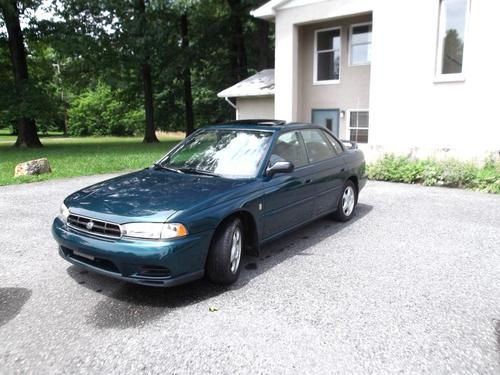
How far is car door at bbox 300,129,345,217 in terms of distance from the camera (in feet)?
18.7

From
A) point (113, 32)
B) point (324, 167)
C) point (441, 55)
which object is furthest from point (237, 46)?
point (324, 167)

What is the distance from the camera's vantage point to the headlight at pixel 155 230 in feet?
11.9

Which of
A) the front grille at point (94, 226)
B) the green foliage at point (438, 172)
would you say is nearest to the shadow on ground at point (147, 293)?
the front grille at point (94, 226)

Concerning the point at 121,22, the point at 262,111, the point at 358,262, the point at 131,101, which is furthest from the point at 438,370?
the point at 131,101

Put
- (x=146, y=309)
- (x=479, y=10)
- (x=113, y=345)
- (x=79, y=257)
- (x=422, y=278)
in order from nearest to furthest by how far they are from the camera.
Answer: (x=113, y=345) < (x=146, y=309) < (x=79, y=257) < (x=422, y=278) < (x=479, y=10)

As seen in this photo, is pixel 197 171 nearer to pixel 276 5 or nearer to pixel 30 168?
pixel 30 168

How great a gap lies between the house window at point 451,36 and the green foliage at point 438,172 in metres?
2.72

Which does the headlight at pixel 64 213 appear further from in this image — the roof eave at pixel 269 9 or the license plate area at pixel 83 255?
the roof eave at pixel 269 9

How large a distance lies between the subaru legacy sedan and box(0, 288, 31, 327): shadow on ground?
514 mm

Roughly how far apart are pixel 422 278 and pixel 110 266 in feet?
10.1

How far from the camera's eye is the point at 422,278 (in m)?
4.50

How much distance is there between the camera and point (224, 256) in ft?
13.2

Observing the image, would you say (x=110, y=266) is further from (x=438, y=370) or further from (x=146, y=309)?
(x=438, y=370)

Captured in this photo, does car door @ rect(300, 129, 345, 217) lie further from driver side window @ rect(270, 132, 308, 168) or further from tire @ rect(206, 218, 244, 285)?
tire @ rect(206, 218, 244, 285)
